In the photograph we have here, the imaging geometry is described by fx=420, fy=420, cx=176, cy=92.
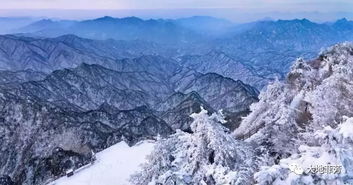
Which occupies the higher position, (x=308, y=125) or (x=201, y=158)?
(x=201, y=158)

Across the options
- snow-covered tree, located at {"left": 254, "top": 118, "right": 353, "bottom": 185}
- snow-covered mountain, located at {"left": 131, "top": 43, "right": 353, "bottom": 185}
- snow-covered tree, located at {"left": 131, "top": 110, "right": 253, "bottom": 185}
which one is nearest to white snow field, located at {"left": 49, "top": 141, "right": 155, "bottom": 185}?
snow-covered mountain, located at {"left": 131, "top": 43, "right": 353, "bottom": 185}

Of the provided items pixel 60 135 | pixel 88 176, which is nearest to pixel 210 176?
pixel 88 176

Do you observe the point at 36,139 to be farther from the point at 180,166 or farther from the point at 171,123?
the point at 180,166

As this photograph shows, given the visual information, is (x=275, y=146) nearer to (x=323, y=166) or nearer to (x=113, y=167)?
(x=323, y=166)

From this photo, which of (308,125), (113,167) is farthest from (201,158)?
(113,167)

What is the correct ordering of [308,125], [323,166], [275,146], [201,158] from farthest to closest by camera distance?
1. [308,125]
2. [275,146]
3. [201,158]
4. [323,166]

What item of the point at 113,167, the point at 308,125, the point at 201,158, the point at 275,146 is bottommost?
the point at 113,167
